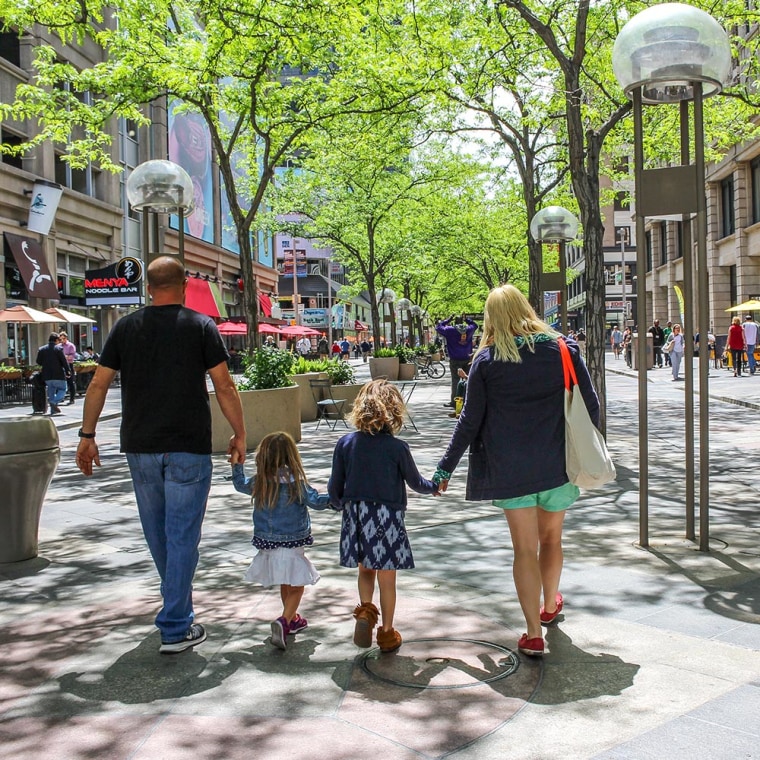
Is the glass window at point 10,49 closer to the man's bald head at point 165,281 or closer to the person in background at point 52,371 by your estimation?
the person in background at point 52,371

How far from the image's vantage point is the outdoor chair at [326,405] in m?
16.1

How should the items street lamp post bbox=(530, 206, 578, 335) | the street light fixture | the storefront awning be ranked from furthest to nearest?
the storefront awning, street lamp post bbox=(530, 206, 578, 335), the street light fixture

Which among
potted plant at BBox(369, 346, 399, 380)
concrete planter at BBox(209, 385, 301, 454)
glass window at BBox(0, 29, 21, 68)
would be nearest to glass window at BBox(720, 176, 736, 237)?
potted plant at BBox(369, 346, 399, 380)


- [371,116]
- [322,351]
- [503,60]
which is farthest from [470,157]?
[322,351]

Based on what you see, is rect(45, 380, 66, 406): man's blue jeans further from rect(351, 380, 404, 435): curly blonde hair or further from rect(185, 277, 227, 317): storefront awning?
rect(351, 380, 404, 435): curly blonde hair

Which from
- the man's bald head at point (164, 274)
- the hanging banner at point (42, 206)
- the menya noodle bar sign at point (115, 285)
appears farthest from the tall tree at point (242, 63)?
the menya noodle bar sign at point (115, 285)

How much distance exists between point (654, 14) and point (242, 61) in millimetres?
10131

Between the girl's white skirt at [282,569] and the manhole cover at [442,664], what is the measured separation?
510 mm

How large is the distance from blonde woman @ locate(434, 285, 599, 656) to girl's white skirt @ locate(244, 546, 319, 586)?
3.09ft

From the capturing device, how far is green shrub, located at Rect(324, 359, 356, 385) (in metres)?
18.0

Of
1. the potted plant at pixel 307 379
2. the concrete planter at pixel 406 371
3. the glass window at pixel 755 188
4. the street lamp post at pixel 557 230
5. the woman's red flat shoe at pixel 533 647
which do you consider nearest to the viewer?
the woman's red flat shoe at pixel 533 647

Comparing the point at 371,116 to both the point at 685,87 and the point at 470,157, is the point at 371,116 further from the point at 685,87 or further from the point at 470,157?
the point at 470,157

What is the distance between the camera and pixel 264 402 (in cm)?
1298

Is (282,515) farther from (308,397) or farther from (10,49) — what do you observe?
(10,49)
